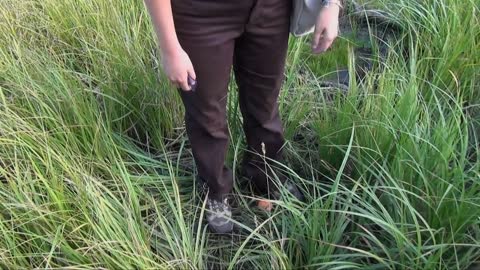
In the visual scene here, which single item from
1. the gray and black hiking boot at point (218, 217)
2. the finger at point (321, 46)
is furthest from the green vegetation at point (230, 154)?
the finger at point (321, 46)

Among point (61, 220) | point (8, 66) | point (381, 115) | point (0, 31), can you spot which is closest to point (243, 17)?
point (381, 115)

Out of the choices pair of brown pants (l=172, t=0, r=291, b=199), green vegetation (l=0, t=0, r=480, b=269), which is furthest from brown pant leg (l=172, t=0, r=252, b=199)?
green vegetation (l=0, t=0, r=480, b=269)

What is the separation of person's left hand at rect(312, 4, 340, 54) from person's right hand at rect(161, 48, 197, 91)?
1.19 ft

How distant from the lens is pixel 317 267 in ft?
4.97

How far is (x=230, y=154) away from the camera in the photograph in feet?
6.49

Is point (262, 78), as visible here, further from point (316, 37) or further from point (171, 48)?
point (171, 48)

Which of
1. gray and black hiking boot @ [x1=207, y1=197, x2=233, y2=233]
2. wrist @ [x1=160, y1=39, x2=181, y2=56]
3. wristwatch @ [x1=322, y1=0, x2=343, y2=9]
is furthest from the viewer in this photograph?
gray and black hiking boot @ [x1=207, y1=197, x2=233, y2=233]

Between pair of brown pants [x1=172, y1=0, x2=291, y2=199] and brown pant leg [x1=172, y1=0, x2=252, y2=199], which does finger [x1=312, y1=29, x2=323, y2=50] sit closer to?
pair of brown pants [x1=172, y1=0, x2=291, y2=199]

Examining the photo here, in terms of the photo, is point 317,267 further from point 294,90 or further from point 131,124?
point 131,124

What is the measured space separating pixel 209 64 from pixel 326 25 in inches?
12.9

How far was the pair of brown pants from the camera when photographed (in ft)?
4.58

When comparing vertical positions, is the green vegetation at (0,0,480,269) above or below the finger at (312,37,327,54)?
below

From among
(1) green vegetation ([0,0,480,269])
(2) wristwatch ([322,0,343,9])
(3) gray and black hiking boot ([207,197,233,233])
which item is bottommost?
(3) gray and black hiking boot ([207,197,233,233])

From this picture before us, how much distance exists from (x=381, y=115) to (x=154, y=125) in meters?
0.86
